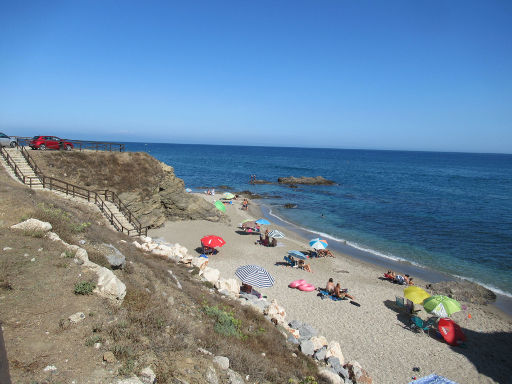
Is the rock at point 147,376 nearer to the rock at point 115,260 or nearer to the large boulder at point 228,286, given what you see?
the rock at point 115,260

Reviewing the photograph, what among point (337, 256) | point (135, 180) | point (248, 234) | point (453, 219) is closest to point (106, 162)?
point (135, 180)

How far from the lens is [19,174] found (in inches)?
849

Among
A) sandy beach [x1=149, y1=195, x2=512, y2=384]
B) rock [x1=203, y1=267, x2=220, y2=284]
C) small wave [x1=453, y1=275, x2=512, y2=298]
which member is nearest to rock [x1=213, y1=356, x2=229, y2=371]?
rock [x1=203, y1=267, x2=220, y2=284]

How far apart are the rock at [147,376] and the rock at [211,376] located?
42.6 inches

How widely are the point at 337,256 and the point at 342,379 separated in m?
17.7

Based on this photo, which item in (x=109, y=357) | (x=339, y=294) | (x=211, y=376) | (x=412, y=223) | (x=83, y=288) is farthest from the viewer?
(x=412, y=223)

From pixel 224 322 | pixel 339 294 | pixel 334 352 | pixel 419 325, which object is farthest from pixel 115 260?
pixel 419 325

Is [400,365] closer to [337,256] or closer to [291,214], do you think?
[337,256]

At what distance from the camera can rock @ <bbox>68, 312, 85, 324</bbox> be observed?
675cm

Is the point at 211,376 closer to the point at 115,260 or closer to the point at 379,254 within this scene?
the point at 115,260

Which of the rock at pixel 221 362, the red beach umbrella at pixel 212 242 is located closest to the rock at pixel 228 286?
the rock at pixel 221 362

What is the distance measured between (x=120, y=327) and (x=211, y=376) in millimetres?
2259

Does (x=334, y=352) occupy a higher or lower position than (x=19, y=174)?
lower

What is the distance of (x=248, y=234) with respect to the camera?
3048cm
